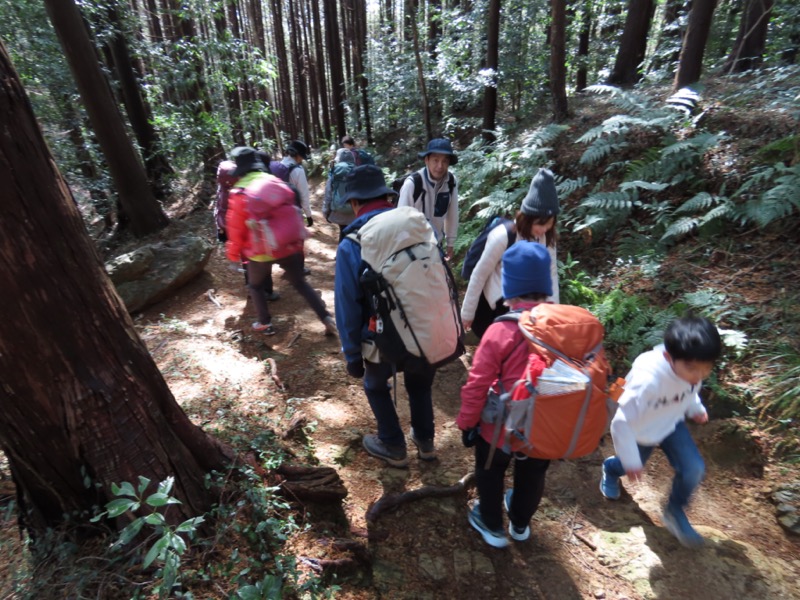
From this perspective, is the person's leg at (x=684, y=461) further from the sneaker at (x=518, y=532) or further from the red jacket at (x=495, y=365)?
the red jacket at (x=495, y=365)

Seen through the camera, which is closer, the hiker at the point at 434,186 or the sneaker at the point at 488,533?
the sneaker at the point at 488,533

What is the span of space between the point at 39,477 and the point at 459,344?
2.33 m

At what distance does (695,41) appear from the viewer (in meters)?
7.06

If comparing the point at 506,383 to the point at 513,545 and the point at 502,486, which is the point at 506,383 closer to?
the point at 502,486

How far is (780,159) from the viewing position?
16.9ft

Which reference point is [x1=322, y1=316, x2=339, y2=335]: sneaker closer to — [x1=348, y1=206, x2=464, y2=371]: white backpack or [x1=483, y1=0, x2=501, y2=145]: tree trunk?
[x1=348, y1=206, x2=464, y2=371]: white backpack

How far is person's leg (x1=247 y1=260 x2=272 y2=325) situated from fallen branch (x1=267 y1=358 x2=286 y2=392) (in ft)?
2.62

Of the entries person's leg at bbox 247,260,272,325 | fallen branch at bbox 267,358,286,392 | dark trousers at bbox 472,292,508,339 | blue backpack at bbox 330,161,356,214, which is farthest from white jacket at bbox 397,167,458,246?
fallen branch at bbox 267,358,286,392

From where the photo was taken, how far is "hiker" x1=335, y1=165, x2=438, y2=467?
9.20ft

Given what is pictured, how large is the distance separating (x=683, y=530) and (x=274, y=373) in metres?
3.59

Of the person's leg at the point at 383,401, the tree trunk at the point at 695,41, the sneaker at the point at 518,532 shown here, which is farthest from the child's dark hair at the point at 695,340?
the tree trunk at the point at 695,41

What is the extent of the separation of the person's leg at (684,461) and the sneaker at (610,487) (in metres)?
0.53

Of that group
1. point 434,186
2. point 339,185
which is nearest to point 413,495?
point 434,186

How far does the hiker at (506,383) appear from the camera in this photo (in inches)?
89.6
